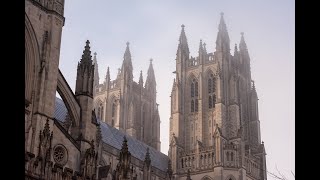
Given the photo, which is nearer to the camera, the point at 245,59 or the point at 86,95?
the point at 86,95

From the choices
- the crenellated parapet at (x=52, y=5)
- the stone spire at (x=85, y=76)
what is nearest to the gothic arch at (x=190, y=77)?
the stone spire at (x=85, y=76)

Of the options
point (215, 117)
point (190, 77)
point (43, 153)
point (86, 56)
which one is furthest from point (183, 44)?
point (43, 153)

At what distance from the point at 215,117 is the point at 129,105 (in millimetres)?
13612

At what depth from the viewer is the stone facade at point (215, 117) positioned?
5508cm

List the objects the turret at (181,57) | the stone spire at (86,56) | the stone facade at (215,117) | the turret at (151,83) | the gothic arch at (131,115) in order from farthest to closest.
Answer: the turret at (151,83) < the gothic arch at (131,115) < the turret at (181,57) < the stone facade at (215,117) < the stone spire at (86,56)

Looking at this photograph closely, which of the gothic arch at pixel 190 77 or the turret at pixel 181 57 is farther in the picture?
the turret at pixel 181 57

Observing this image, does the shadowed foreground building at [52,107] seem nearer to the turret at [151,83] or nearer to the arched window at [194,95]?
the arched window at [194,95]

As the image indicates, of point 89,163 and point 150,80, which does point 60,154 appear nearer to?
point 89,163

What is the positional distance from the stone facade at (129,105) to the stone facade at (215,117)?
7.36 metres

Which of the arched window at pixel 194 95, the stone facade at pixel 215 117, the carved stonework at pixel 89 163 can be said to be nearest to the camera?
the carved stonework at pixel 89 163

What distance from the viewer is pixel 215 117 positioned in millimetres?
59156

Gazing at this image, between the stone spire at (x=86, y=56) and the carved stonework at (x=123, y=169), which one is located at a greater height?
the stone spire at (x=86, y=56)

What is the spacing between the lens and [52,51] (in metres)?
23.2
